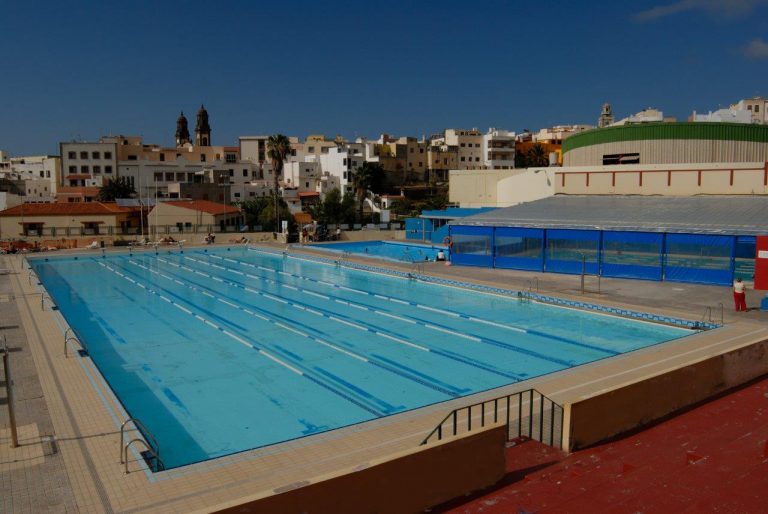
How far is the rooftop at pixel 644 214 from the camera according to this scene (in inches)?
845

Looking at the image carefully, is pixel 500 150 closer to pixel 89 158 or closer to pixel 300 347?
pixel 89 158

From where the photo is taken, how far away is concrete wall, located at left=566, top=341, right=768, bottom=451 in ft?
25.5

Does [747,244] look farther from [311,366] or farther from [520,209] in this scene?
[311,366]

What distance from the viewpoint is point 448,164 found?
9050 cm

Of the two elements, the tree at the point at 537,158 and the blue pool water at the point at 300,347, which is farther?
the tree at the point at 537,158

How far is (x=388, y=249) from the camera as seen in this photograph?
39281 mm

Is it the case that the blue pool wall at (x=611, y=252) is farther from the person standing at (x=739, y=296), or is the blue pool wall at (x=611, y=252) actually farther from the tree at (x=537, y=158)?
the tree at (x=537, y=158)

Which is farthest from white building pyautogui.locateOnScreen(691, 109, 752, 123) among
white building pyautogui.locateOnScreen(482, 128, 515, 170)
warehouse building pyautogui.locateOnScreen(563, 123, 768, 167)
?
white building pyautogui.locateOnScreen(482, 128, 515, 170)

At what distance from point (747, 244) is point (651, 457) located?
15828mm

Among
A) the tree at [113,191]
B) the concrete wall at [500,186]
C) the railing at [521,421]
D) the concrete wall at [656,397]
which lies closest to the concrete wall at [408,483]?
the railing at [521,421]

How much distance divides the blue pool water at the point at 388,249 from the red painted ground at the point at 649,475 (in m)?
24.3

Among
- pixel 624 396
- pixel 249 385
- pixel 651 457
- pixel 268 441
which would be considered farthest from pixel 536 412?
pixel 249 385

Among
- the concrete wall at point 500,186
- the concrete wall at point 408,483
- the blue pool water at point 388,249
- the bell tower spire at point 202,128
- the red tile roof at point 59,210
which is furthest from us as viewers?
the bell tower spire at point 202,128

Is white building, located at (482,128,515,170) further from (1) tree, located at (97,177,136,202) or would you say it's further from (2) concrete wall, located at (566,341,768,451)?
(2) concrete wall, located at (566,341,768,451)
